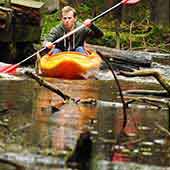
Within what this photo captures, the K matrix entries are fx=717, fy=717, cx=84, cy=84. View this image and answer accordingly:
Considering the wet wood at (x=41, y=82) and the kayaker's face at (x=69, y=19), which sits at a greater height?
the kayaker's face at (x=69, y=19)

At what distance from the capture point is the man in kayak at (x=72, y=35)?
1326 centimetres

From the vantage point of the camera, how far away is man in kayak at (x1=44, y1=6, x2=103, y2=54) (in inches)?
522

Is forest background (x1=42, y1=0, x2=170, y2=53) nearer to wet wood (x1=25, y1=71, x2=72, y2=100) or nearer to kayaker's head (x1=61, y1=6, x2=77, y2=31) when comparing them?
kayaker's head (x1=61, y1=6, x2=77, y2=31)

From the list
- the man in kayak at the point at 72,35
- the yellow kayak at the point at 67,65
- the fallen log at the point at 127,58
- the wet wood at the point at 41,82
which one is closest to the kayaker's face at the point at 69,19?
the man in kayak at the point at 72,35

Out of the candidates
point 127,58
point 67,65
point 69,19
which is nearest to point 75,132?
point 69,19

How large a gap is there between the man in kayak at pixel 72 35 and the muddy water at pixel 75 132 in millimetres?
3743

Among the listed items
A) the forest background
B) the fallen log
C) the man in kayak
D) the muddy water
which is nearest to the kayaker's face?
the man in kayak

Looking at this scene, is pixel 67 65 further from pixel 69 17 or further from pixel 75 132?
pixel 75 132

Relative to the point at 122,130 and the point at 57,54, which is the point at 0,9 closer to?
the point at 57,54

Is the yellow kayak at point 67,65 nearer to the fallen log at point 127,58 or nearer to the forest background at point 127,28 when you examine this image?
the fallen log at point 127,58

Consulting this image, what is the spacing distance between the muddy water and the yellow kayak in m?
3.89

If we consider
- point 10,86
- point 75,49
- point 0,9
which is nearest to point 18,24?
point 0,9

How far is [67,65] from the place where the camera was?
13.8m

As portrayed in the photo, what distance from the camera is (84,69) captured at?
1365 centimetres
